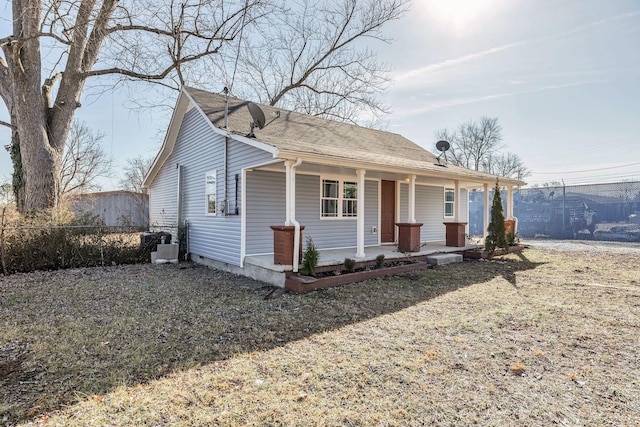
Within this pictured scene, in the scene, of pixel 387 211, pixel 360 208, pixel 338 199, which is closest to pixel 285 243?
pixel 360 208

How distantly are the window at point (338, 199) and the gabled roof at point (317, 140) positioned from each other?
39.1 inches

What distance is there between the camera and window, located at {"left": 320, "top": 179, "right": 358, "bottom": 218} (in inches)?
360

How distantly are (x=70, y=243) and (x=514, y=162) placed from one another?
37.2 metres

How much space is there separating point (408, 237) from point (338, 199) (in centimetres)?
217

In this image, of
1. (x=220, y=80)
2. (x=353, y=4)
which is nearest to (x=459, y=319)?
(x=220, y=80)

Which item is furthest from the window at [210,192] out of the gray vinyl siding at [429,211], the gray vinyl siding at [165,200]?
the gray vinyl siding at [429,211]

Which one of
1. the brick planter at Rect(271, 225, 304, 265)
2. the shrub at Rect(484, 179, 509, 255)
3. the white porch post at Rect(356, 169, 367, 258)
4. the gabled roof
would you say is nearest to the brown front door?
the gabled roof

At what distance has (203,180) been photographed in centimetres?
935

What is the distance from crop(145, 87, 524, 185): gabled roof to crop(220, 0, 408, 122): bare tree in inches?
255

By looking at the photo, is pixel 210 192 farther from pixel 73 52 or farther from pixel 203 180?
pixel 73 52

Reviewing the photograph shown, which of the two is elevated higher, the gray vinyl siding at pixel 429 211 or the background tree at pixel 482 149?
the background tree at pixel 482 149

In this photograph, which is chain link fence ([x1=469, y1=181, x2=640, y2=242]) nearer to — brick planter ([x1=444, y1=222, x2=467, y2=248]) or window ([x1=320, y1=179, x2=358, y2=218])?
brick planter ([x1=444, y1=222, x2=467, y2=248])

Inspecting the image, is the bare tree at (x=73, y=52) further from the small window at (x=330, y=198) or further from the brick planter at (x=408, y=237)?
the brick planter at (x=408, y=237)

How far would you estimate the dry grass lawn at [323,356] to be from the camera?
2412 mm
